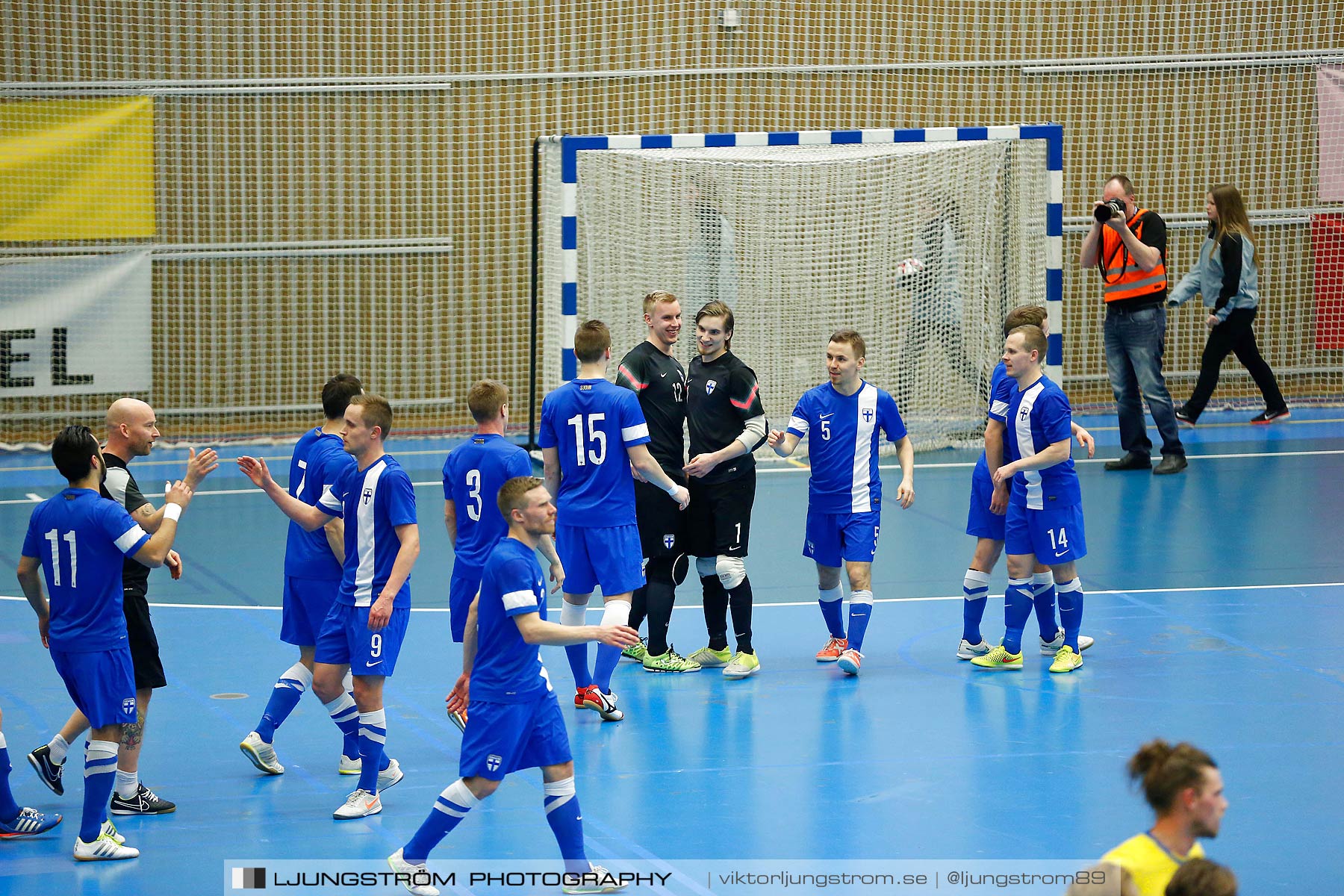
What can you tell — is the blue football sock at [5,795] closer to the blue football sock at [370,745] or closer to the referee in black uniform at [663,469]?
the blue football sock at [370,745]

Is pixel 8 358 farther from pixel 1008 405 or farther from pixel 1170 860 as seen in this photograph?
pixel 1170 860

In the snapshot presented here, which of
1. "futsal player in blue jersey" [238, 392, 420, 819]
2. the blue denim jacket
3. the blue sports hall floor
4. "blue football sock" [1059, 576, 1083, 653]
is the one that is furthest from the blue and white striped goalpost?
"futsal player in blue jersey" [238, 392, 420, 819]

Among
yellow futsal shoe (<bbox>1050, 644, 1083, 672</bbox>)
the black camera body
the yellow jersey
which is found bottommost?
yellow futsal shoe (<bbox>1050, 644, 1083, 672</bbox>)

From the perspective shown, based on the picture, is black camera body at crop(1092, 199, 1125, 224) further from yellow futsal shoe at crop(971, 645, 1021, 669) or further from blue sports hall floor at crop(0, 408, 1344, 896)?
yellow futsal shoe at crop(971, 645, 1021, 669)

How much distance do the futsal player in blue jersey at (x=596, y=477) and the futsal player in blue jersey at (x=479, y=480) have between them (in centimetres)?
57

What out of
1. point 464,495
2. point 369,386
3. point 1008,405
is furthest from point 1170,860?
point 369,386

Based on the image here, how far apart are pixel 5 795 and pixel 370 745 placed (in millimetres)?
1400

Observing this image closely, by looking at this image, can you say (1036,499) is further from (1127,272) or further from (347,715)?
(1127,272)

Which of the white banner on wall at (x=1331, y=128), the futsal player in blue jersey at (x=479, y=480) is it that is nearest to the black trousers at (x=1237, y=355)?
the white banner on wall at (x=1331, y=128)

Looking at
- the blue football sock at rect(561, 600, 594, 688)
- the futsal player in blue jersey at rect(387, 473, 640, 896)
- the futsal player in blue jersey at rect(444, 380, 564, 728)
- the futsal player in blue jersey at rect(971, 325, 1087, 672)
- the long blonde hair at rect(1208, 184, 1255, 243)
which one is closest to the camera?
the futsal player in blue jersey at rect(387, 473, 640, 896)

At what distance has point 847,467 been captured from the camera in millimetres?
7699

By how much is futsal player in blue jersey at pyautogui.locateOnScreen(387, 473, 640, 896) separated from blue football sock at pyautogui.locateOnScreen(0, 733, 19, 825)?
5.82 ft

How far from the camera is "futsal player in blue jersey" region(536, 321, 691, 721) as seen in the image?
22.3 feet

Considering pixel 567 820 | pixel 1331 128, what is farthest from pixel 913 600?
pixel 1331 128
